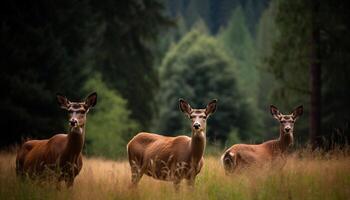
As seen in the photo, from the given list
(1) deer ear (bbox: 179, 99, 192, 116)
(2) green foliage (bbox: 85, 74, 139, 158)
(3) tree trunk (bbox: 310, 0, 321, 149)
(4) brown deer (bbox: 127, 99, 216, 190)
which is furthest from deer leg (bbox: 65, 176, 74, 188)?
(2) green foliage (bbox: 85, 74, 139, 158)

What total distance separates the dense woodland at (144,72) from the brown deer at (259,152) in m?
0.40

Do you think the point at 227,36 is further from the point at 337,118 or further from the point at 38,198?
the point at 38,198

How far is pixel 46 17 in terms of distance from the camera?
27.7 meters

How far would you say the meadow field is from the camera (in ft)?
32.7

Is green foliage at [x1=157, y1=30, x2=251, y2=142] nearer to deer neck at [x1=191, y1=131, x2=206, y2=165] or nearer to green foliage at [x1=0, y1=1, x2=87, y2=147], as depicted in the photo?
green foliage at [x1=0, y1=1, x2=87, y2=147]

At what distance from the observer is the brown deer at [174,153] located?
11141mm

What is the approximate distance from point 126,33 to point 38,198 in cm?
2639

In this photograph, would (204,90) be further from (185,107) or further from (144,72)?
(185,107)

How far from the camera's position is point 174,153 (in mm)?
11586

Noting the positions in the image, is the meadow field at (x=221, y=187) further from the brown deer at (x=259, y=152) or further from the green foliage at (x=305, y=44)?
the green foliage at (x=305, y=44)

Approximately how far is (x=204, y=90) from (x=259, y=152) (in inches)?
1529

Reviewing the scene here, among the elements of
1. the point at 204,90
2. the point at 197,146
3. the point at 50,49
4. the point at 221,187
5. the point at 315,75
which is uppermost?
the point at 204,90

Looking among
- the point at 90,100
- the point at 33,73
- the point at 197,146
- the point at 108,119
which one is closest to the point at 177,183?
the point at 197,146

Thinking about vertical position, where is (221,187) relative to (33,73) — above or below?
below
